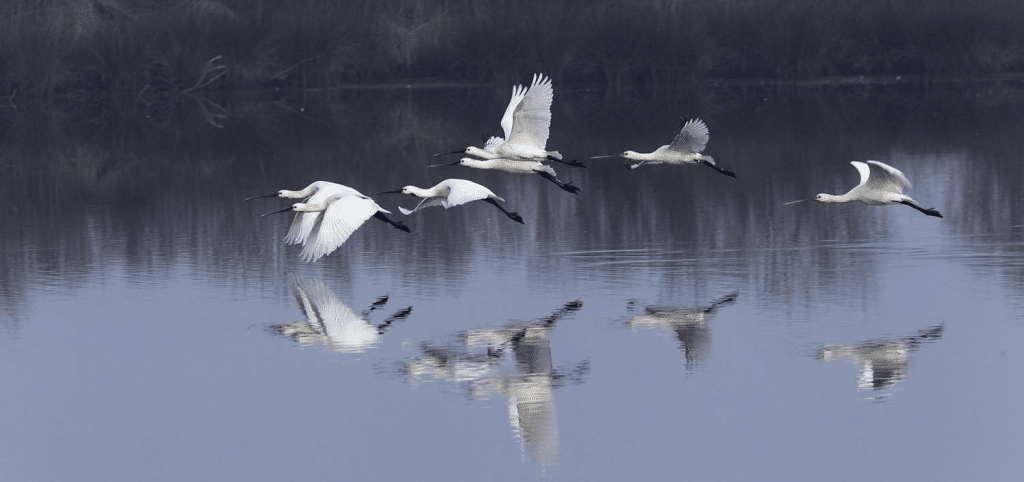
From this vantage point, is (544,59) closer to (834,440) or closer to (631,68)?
(631,68)

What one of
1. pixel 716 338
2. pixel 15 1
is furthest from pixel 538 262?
pixel 15 1

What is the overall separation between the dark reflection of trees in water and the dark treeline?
151 inches

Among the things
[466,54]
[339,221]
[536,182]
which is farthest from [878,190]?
[466,54]

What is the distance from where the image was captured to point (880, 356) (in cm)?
1125

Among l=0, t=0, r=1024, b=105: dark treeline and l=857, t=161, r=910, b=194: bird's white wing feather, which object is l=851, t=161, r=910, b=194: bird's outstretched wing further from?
l=0, t=0, r=1024, b=105: dark treeline

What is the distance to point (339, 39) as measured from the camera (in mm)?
48656

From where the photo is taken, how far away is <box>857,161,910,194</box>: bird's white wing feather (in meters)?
14.7

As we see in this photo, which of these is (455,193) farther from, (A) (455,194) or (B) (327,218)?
(B) (327,218)

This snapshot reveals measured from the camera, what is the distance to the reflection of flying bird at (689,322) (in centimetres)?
1169

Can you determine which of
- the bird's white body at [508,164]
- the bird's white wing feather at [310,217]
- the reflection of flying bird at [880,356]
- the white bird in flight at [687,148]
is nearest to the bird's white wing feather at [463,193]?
the bird's white wing feather at [310,217]

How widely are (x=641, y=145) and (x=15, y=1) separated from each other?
2610 cm

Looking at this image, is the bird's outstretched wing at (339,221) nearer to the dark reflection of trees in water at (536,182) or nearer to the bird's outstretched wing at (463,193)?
the bird's outstretched wing at (463,193)

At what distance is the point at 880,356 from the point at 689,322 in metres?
1.65

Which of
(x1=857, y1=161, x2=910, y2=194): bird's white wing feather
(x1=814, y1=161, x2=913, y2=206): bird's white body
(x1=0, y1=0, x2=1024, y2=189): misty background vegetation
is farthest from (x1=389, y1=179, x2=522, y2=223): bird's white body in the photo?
(x1=0, y1=0, x2=1024, y2=189): misty background vegetation
